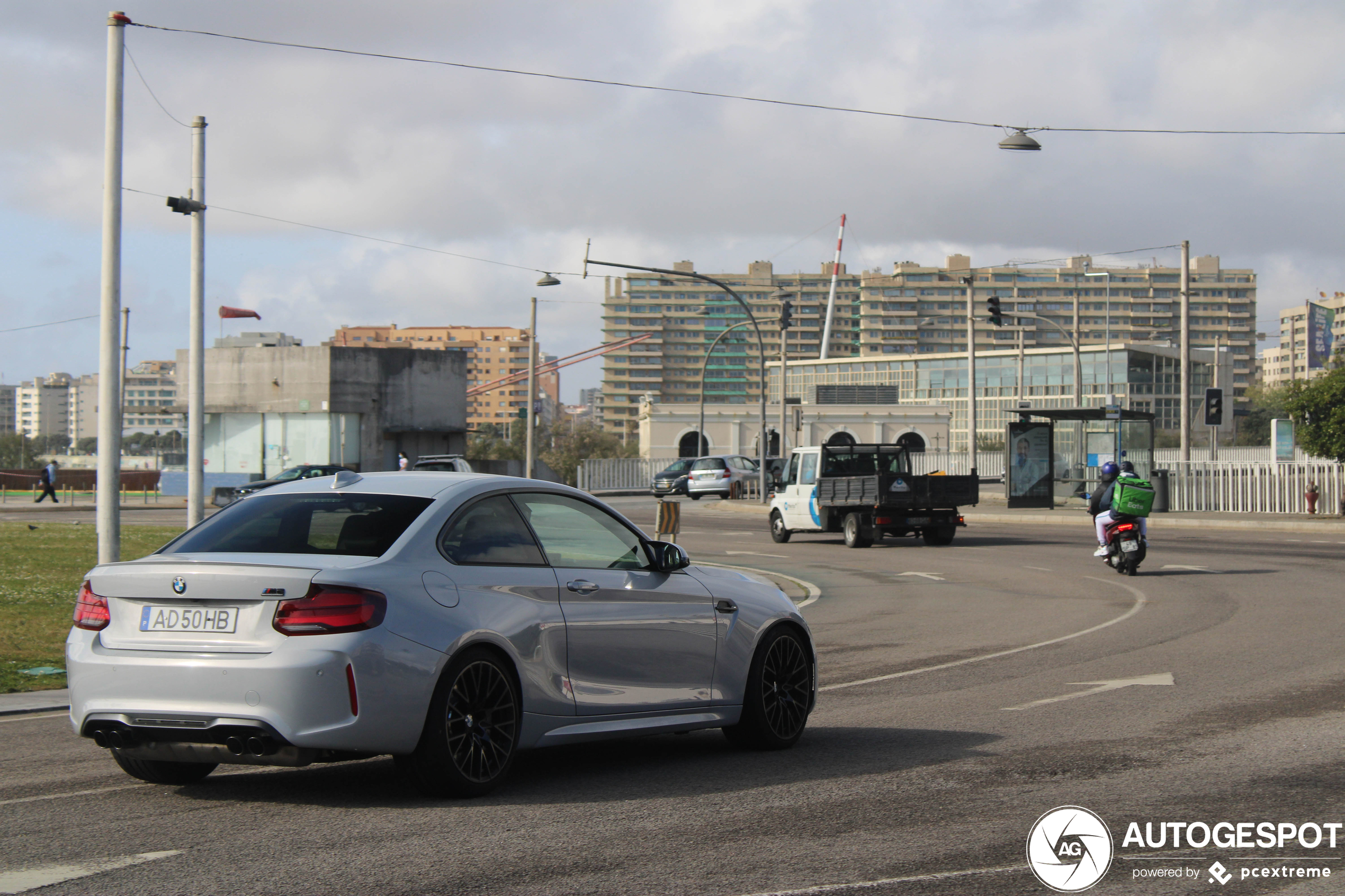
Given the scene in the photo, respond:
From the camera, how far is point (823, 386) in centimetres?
12544

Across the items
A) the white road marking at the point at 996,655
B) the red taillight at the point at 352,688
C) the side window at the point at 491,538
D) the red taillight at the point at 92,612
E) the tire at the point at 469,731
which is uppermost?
the side window at the point at 491,538

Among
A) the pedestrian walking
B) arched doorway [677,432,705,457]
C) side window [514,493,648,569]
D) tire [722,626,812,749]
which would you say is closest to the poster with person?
the pedestrian walking

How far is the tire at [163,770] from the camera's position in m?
6.41

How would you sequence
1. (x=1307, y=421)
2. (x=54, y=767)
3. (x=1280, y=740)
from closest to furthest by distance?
(x=54, y=767) → (x=1280, y=740) → (x=1307, y=421)

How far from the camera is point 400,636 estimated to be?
18.8ft

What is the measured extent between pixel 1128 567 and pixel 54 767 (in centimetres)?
1676

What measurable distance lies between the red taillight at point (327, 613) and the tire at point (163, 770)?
1.17 meters

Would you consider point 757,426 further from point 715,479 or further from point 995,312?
point 995,312

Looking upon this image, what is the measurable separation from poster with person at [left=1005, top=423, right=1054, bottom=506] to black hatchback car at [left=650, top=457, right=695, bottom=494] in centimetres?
1726

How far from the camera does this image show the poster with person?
3981 centimetres

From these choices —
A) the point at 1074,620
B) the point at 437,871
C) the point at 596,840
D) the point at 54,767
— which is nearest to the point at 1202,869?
the point at 596,840

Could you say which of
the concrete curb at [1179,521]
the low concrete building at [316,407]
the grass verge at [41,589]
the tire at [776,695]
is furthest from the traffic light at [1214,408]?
the low concrete building at [316,407]

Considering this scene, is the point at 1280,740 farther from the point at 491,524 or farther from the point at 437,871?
the point at 437,871

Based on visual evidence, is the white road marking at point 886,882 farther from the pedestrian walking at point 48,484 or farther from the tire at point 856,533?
the pedestrian walking at point 48,484
